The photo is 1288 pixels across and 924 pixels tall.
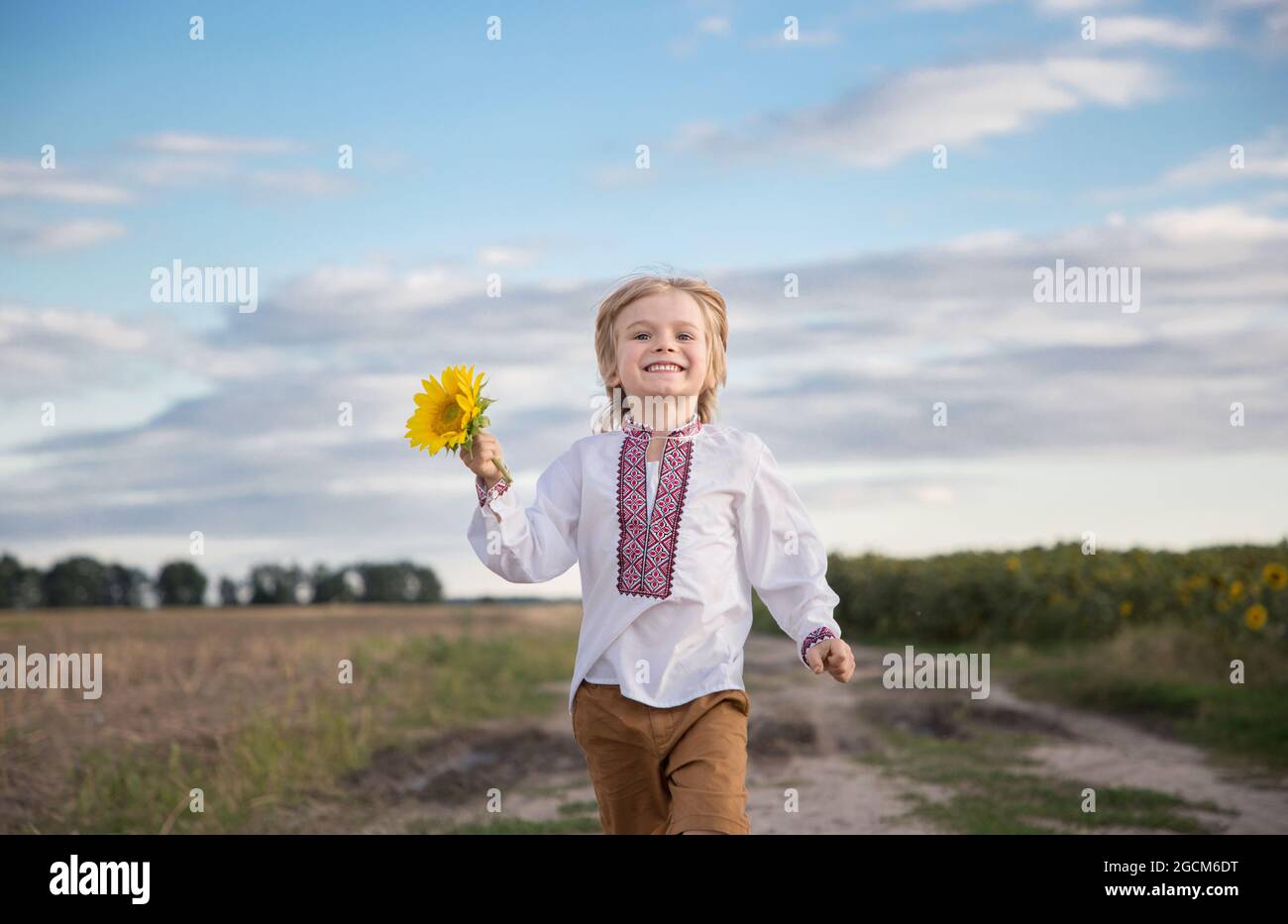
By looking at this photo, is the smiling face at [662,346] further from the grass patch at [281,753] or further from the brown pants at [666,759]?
the grass patch at [281,753]

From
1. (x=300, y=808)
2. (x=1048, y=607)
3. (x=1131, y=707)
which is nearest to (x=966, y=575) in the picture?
(x=1048, y=607)

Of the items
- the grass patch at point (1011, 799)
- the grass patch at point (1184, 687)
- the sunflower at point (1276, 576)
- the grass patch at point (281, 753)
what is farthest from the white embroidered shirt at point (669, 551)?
the sunflower at point (1276, 576)

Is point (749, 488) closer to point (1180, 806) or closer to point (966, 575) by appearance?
point (1180, 806)

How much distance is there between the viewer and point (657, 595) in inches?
151

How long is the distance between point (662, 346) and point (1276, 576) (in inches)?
365

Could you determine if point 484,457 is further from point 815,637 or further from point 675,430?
point 815,637

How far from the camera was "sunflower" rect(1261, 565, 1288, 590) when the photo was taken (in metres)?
11.3

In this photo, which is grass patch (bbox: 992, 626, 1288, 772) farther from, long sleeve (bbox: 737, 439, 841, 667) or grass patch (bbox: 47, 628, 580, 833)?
long sleeve (bbox: 737, 439, 841, 667)

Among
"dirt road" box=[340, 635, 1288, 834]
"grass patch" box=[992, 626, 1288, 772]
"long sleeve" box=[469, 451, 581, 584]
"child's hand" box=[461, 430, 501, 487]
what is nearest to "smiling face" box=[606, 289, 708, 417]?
"long sleeve" box=[469, 451, 581, 584]

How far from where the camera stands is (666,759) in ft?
12.5

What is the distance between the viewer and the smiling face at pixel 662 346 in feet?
13.2

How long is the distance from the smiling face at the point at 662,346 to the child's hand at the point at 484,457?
1.95 feet
